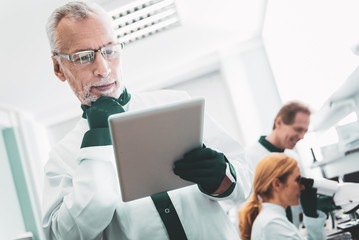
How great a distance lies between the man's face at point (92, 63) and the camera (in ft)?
4.29

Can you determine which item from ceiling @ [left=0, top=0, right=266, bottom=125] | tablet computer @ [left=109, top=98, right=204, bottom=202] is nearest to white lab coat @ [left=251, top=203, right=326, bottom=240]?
tablet computer @ [left=109, top=98, right=204, bottom=202]

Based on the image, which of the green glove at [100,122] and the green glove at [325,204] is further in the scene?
the green glove at [325,204]

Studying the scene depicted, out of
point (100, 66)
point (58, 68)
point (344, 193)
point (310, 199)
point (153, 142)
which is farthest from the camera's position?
point (310, 199)

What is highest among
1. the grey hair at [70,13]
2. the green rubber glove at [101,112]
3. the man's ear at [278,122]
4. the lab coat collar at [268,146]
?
the grey hair at [70,13]

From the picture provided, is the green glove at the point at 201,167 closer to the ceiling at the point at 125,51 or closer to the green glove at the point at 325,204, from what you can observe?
the green glove at the point at 325,204

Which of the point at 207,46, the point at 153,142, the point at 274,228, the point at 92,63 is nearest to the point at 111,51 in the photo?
A: the point at 92,63

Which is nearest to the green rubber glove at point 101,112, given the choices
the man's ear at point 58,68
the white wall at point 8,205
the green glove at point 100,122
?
the green glove at point 100,122

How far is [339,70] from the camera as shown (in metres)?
2.01

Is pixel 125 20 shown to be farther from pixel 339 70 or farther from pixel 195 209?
pixel 195 209

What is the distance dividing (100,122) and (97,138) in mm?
60

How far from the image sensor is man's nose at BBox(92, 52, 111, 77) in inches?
50.7

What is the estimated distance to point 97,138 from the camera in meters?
1.16

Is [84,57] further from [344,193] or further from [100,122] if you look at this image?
[344,193]

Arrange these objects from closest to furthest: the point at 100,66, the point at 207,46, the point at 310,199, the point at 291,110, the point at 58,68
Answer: the point at 100,66 → the point at 58,68 → the point at 310,199 → the point at 291,110 → the point at 207,46
